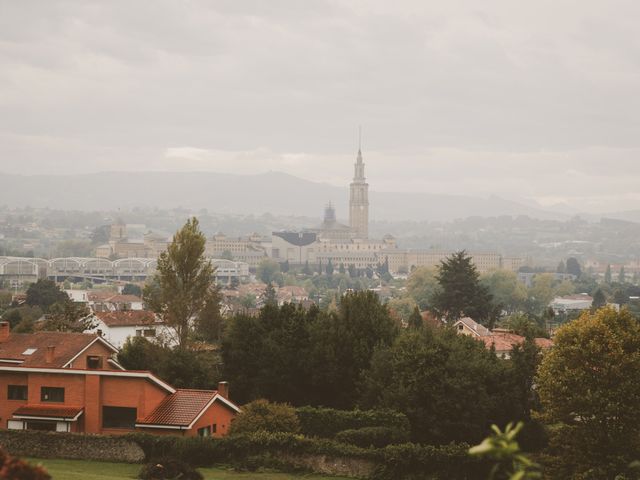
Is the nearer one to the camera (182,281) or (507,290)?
(182,281)

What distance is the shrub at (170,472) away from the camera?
21.0 m

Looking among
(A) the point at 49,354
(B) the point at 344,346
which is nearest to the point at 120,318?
(B) the point at 344,346

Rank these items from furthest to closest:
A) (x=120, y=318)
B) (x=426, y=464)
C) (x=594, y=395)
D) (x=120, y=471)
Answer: (x=120, y=318) → (x=594, y=395) → (x=426, y=464) → (x=120, y=471)

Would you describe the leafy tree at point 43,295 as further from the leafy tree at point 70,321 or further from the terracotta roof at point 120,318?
the leafy tree at point 70,321

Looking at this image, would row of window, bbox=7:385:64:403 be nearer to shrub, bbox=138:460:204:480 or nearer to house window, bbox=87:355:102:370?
house window, bbox=87:355:102:370

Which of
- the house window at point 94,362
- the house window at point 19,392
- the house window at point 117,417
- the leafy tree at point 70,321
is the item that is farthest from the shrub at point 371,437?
the leafy tree at point 70,321

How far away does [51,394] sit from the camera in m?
27.6

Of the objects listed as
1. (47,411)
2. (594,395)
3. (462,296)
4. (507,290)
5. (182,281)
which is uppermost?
(182,281)

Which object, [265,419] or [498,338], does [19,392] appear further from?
[498,338]

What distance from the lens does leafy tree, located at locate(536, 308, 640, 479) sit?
25125 millimetres

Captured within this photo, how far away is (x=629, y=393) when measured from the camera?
83.7 feet

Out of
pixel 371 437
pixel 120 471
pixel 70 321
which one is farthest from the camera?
pixel 70 321

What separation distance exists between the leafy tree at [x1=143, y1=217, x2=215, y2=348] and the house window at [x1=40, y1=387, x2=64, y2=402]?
956 centimetres

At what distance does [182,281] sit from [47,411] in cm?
1084
